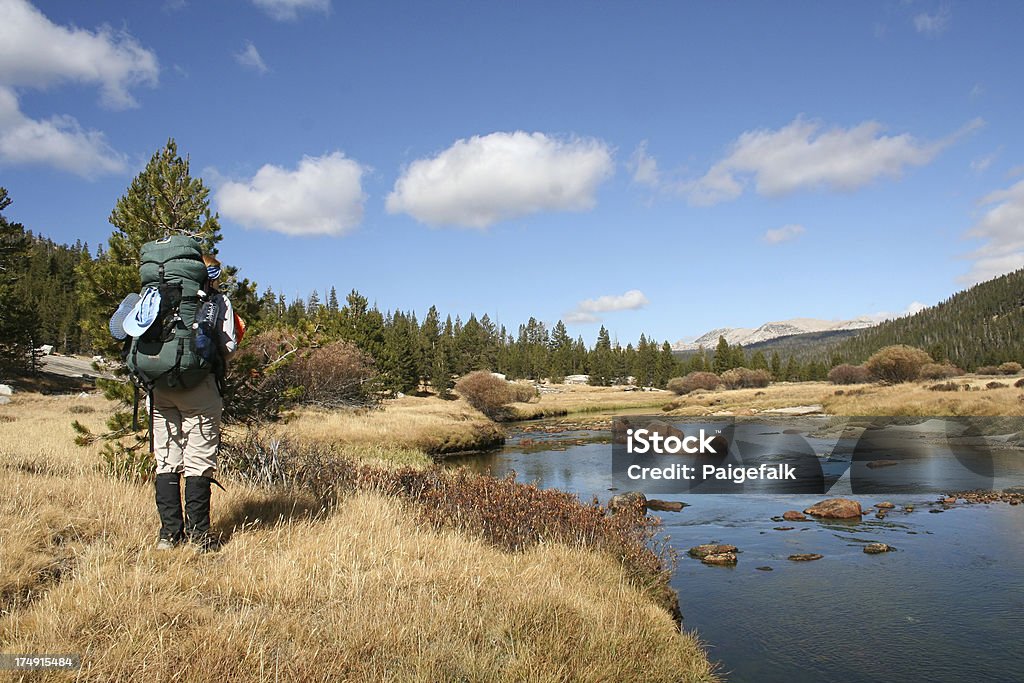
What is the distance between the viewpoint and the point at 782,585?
942 cm

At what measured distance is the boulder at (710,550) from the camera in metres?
11.1

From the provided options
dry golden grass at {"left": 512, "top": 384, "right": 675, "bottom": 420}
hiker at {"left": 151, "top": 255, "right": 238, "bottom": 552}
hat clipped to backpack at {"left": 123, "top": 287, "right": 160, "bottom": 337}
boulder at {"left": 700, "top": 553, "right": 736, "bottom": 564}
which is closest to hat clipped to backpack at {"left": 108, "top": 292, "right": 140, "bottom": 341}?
hat clipped to backpack at {"left": 123, "top": 287, "right": 160, "bottom": 337}

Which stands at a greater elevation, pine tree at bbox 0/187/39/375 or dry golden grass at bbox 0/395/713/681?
pine tree at bbox 0/187/39/375

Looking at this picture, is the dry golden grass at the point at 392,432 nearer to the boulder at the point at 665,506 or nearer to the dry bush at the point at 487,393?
the boulder at the point at 665,506

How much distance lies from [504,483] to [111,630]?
22.1ft

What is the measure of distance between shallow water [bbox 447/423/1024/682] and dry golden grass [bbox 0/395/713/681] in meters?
2.11

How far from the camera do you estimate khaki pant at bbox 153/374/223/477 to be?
4.75 m

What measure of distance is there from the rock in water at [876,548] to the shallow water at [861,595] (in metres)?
0.20

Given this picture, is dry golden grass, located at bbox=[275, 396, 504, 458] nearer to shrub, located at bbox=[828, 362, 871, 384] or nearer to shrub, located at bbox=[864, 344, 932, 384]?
shrub, located at bbox=[864, 344, 932, 384]

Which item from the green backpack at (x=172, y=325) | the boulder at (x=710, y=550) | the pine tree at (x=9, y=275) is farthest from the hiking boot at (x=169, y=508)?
the pine tree at (x=9, y=275)

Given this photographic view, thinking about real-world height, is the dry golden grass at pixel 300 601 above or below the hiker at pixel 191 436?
below

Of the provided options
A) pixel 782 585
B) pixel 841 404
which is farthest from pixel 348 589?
pixel 841 404

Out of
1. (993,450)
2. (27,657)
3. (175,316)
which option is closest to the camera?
(27,657)

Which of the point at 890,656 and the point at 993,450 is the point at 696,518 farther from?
the point at 993,450
